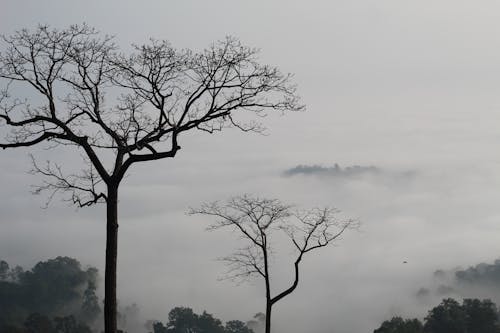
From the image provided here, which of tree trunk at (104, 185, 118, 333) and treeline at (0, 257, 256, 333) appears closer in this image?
tree trunk at (104, 185, 118, 333)

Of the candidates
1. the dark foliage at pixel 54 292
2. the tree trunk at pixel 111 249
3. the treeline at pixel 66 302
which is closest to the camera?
the tree trunk at pixel 111 249

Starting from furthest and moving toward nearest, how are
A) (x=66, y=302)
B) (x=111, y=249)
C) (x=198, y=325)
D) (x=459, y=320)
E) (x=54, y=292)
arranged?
(x=66, y=302) < (x=54, y=292) < (x=198, y=325) < (x=459, y=320) < (x=111, y=249)

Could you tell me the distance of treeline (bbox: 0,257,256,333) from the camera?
367 feet

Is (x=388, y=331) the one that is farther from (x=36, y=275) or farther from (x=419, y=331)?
(x=36, y=275)

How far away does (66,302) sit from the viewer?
144 metres

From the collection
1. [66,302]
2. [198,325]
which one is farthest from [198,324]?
[66,302]

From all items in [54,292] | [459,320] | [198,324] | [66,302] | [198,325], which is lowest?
[198,325]

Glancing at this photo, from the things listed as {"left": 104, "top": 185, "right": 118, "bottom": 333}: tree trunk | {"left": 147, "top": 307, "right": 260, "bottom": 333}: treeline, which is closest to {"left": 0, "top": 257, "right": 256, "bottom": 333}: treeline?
{"left": 147, "top": 307, "right": 260, "bottom": 333}: treeline

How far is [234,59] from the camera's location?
13883mm

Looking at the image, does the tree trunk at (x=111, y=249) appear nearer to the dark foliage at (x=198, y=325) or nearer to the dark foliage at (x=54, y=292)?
the dark foliage at (x=198, y=325)

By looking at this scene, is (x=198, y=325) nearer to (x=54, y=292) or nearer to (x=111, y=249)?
(x=54, y=292)

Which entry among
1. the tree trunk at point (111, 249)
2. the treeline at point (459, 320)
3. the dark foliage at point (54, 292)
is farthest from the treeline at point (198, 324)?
the tree trunk at point (111, 249)

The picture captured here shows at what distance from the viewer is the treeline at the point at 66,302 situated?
367ft

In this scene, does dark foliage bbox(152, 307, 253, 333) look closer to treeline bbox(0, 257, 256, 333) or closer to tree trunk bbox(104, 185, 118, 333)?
treeline bbox(0, 257, 256, 333)
